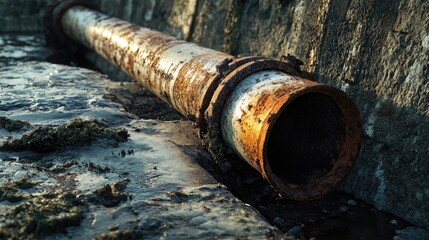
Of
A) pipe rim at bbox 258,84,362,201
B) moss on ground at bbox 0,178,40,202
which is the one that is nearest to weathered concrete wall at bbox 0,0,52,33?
moss on ground at bbox 0,178,40,202

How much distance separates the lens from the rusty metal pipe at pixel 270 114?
7.96 ft

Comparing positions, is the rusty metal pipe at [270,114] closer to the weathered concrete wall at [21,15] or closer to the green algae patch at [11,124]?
the green algae patch at [11,124]

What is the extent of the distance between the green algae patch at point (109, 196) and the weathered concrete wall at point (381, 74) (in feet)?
4.92

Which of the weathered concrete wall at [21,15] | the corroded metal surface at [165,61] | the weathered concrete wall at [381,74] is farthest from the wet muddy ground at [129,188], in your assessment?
the weathered concrete wall at [21,15]

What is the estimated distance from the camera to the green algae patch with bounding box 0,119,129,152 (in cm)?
279

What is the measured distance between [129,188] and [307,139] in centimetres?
125

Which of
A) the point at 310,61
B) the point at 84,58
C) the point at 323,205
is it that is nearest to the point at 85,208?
the point at 323,205

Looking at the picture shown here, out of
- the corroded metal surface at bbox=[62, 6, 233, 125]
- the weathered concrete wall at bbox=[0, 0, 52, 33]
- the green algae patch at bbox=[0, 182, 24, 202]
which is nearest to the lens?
the green algae patch at bbox=[0, 182, 24, 202]

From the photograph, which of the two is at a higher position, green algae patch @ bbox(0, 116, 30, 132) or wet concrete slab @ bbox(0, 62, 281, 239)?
wet concrete slab @ bbox(0, 62, 281, 239)

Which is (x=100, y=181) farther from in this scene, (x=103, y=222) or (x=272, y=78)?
A: (x=272, y=78)

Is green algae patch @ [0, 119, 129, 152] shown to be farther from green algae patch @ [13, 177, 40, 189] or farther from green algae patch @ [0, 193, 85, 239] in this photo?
green algae patch @ [0, 193, 85, 239]

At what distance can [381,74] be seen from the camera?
9.00ft

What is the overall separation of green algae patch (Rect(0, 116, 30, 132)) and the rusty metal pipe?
3.60 feet

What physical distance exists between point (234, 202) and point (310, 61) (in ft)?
5.04
